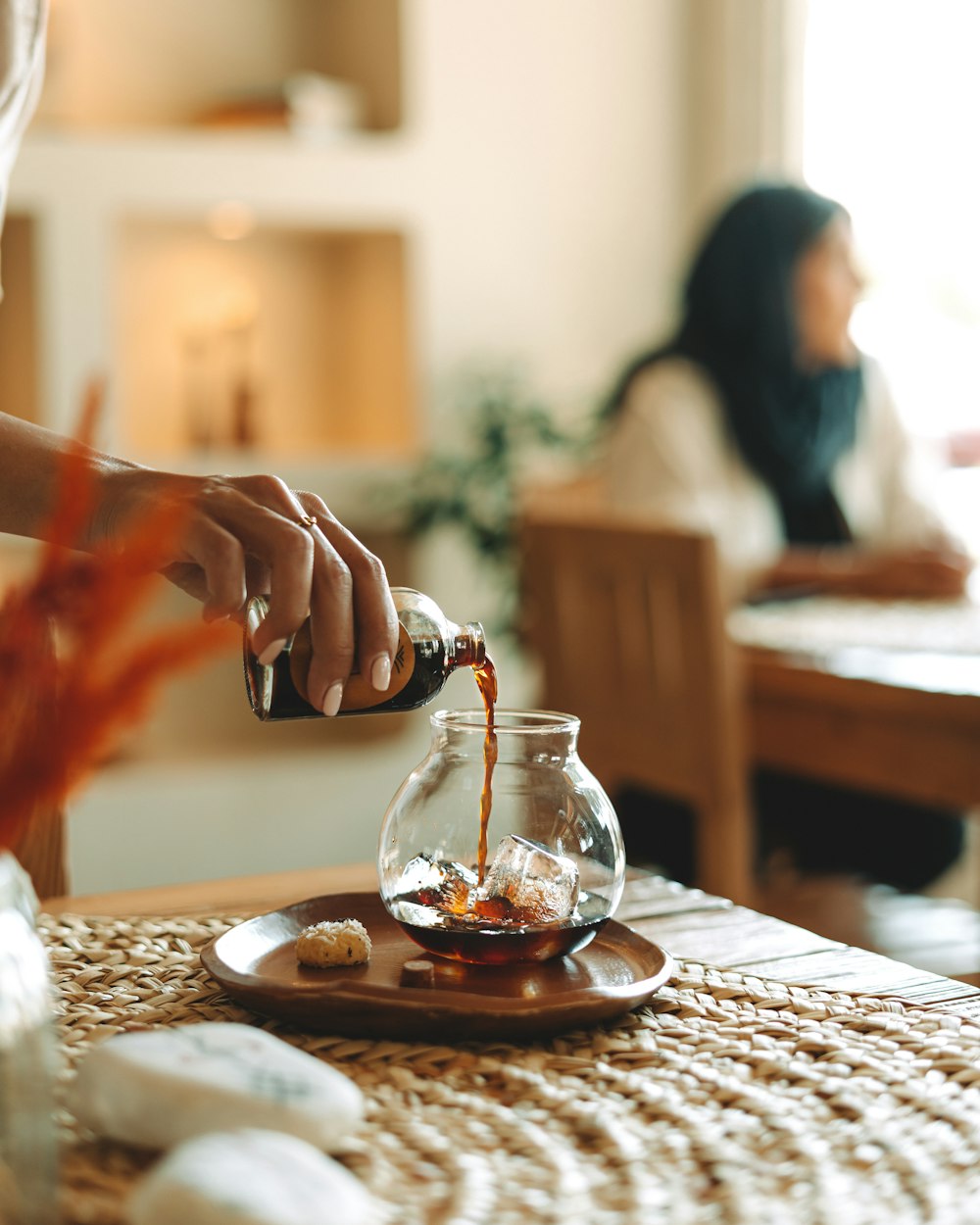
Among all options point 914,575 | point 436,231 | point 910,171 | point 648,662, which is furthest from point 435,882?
point 910,171

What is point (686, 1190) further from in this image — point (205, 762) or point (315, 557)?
point (205, 762)

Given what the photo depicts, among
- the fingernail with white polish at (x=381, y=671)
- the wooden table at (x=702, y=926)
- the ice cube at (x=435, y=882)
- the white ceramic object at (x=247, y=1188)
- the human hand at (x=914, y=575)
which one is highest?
the fingernail with white polish at (x=381, y=671)

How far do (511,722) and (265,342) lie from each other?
3198 mm

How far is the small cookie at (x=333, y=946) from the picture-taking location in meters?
0.84

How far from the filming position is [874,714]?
1987 millimetres

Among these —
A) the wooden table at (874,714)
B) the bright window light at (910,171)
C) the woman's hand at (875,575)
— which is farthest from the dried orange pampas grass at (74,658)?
the bright window light at (910,171)

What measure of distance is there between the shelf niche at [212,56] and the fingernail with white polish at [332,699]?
299 centimetres

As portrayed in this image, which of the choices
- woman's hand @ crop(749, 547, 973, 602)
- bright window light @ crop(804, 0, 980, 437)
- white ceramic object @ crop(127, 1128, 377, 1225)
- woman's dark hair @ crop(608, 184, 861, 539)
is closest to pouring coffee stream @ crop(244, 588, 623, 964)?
white ceramic object @ crop(127, 1128, 377, 1225)

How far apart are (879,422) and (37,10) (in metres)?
2.41

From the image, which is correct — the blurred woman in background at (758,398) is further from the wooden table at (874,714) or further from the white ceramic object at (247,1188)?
the white ceramic object at (247,1188)

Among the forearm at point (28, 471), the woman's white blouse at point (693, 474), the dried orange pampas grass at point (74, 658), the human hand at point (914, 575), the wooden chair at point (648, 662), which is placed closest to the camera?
the dried orange pampas grass at point (74, 658)

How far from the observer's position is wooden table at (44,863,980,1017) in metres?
0.89

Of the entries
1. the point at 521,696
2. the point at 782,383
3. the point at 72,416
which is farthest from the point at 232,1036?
the point at 521,696

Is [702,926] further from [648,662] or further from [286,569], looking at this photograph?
[648,662]
